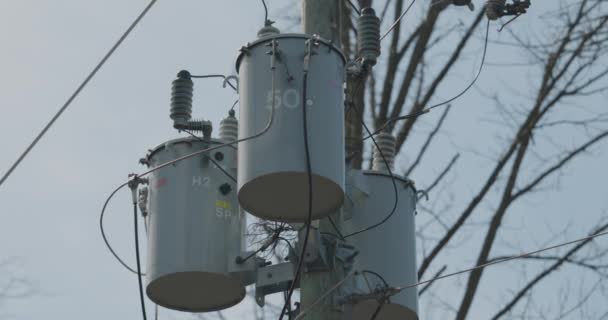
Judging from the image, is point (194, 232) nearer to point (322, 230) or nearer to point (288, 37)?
point (322, 230)

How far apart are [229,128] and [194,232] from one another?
765mm

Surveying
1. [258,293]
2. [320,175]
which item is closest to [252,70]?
[320,175]

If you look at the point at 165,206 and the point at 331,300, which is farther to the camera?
the point at 165,206

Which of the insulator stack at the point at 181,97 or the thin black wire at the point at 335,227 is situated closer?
the thin black wire at the point at 335,227

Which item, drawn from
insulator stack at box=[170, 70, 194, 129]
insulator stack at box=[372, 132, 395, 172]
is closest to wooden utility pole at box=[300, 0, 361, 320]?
insulator stack at box=[170, 70, 194, 129]

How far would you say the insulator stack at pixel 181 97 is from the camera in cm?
760

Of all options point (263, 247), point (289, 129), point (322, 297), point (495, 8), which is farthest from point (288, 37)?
point (495, 8)

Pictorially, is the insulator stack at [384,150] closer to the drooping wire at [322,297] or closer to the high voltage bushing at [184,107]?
the high voltage bushing at [184,107]

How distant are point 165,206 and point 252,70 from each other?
949mm

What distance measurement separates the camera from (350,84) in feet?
26.2

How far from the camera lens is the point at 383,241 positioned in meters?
7.73

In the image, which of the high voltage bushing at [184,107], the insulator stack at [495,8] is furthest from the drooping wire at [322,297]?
the insulator stack at [495,8]

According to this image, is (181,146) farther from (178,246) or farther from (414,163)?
(414,163)

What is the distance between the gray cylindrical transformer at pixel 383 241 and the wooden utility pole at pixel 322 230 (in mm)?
529
